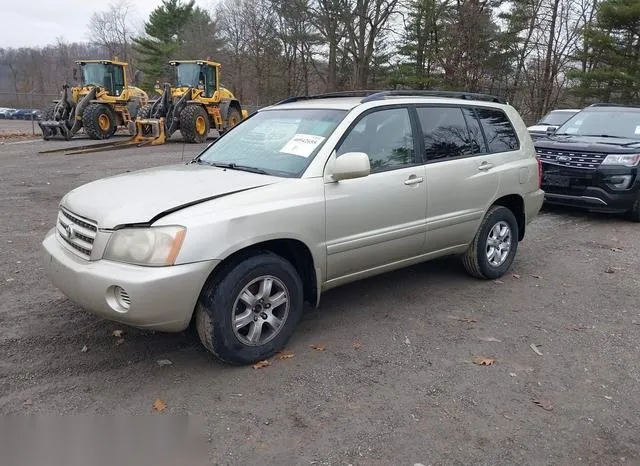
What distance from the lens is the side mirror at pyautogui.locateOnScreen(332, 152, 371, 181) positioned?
3.86 metres

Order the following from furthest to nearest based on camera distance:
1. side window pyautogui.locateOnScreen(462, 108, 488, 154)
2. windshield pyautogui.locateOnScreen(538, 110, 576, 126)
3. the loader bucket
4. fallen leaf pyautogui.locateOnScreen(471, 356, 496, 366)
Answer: the loader bucket, windshield pyautogui.locateOnScreen(538, 110, 576, 126), side window pyautogui.locateOnScreen(462, 108, 488, 154), fallen leaf pyautogui.locateOnScreen(471, 356, 496, 366)

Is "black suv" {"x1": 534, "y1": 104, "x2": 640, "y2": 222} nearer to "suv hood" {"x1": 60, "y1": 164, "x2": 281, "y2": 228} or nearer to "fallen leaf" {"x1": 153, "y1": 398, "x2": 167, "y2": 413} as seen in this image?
"suv hood" {"x1": 60, "y1": 164, "x2": 281, "y2": 228}

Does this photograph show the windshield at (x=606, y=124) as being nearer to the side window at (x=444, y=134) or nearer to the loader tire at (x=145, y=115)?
the side window at (x=444, y=134)

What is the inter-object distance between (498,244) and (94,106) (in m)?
19.3

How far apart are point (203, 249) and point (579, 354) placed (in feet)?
9.37

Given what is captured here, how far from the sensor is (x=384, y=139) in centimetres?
449

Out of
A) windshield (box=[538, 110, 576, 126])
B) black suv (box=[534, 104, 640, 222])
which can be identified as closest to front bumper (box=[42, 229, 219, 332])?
black suv (box=[534, 104, 640, 222])

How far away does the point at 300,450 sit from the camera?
285 centimetres

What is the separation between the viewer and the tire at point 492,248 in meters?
5.36

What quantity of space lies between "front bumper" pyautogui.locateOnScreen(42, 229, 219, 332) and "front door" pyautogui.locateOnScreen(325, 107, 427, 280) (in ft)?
3.57

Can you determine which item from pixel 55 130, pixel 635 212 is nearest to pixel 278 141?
pixel 635 212

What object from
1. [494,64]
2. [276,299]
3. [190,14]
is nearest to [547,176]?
[276,299]

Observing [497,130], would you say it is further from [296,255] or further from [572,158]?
[572,158]

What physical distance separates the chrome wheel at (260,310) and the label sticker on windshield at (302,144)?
1019 millimetres
